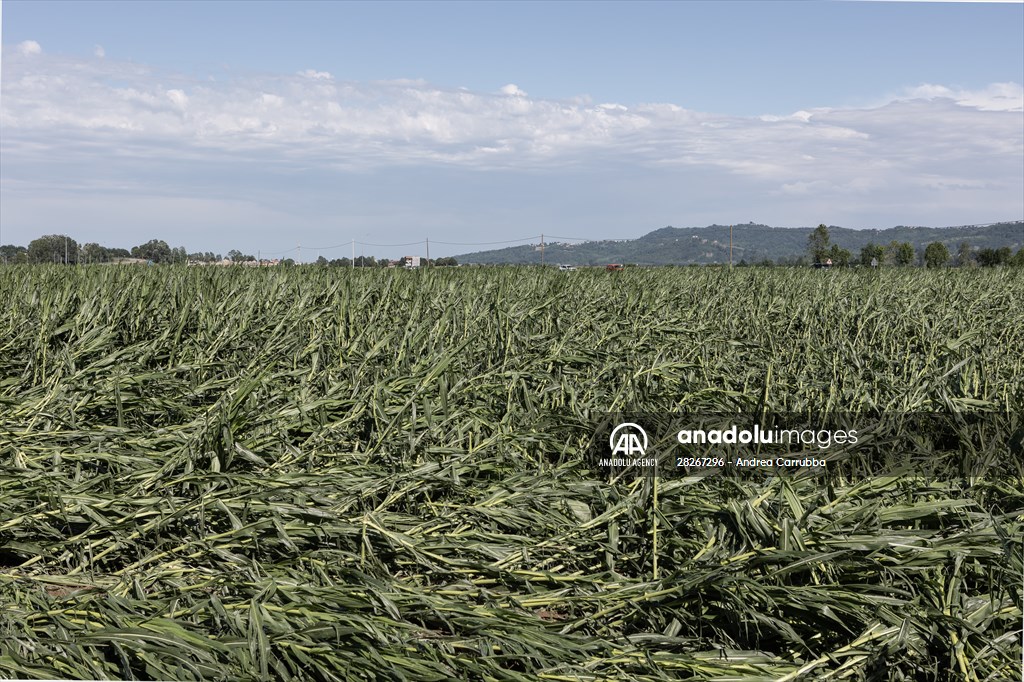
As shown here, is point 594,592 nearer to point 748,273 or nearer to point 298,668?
point 298,668

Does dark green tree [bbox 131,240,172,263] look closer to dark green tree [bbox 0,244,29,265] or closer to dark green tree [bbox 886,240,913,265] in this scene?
dark green tree [bbox 0,244,29,265]

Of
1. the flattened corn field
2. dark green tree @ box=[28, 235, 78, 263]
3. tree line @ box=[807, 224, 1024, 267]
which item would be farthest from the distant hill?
the flattened corn field

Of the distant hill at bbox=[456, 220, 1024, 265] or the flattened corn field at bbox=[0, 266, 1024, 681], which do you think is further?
the distant hill at bbox=[456, 220, 1024, 265]

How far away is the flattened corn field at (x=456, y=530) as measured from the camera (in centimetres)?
234

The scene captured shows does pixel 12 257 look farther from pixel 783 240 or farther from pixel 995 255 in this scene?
pixel 783 240

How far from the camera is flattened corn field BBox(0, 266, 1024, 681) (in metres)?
2.34

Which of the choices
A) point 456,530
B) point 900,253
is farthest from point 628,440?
point 900,253

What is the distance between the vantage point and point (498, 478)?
11.7 feet

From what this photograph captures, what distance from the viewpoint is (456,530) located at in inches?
122

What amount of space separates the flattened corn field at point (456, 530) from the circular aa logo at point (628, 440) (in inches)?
6.7

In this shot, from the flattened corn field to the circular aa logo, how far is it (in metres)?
0.17

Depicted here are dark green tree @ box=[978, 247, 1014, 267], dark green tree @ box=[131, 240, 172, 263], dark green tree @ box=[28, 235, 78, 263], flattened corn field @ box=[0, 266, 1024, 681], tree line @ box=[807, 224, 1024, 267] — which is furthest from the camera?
dark green tree @ box=[978, 247, 1014, 267]

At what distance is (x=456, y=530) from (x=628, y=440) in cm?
91

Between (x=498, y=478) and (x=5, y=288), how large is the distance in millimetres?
6106
